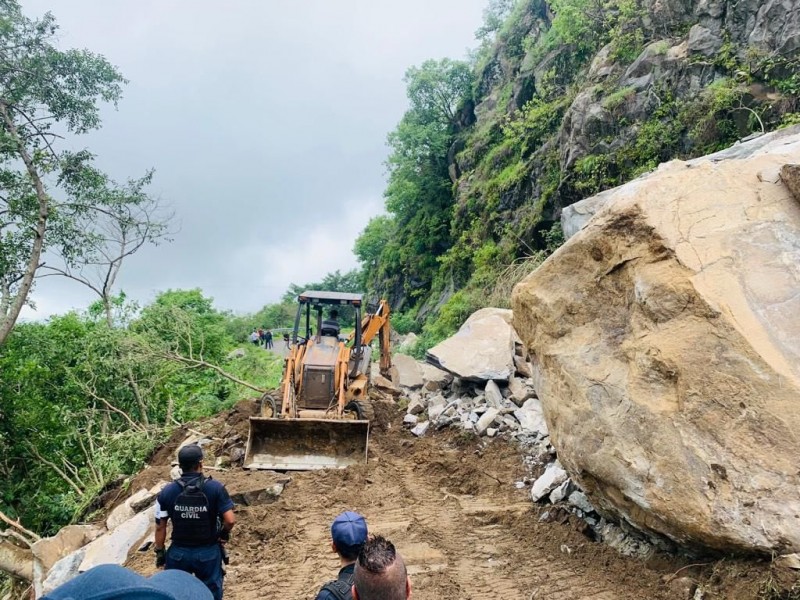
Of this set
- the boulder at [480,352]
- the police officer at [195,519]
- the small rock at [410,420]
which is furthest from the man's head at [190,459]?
the boulder at [480,352]

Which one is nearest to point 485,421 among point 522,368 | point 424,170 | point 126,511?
point 522,368

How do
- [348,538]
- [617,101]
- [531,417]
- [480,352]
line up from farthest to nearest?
[617,101] < [480,352] < [531,417] < [348,538]

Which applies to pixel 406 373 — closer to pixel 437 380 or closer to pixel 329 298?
pixel 437 380

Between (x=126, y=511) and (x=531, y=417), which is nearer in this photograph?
(x=126, y=511)

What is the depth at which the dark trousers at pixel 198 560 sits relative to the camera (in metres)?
3.63

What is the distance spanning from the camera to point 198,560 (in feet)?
11.9

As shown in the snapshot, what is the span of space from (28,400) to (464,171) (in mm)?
21208

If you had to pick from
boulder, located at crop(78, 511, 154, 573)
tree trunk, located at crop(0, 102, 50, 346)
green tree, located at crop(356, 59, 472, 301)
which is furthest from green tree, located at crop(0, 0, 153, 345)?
green tree, located at crop(356, 59, 472, 301)

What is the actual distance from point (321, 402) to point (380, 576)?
272 inches

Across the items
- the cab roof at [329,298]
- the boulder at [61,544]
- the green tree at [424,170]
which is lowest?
the boulder at [61,544]

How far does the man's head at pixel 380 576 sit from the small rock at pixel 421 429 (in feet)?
24.1

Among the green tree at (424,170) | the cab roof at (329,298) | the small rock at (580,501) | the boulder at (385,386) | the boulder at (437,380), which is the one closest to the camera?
the small rock at (580,501)

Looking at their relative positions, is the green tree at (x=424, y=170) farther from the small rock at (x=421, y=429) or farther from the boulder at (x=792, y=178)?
the boulder at (x=792, y=178)

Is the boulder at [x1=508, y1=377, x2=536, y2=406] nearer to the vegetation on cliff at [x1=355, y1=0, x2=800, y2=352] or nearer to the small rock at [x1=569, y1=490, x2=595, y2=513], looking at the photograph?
the small rock at [x1=569, y1=490, x2=595, y2=513]
